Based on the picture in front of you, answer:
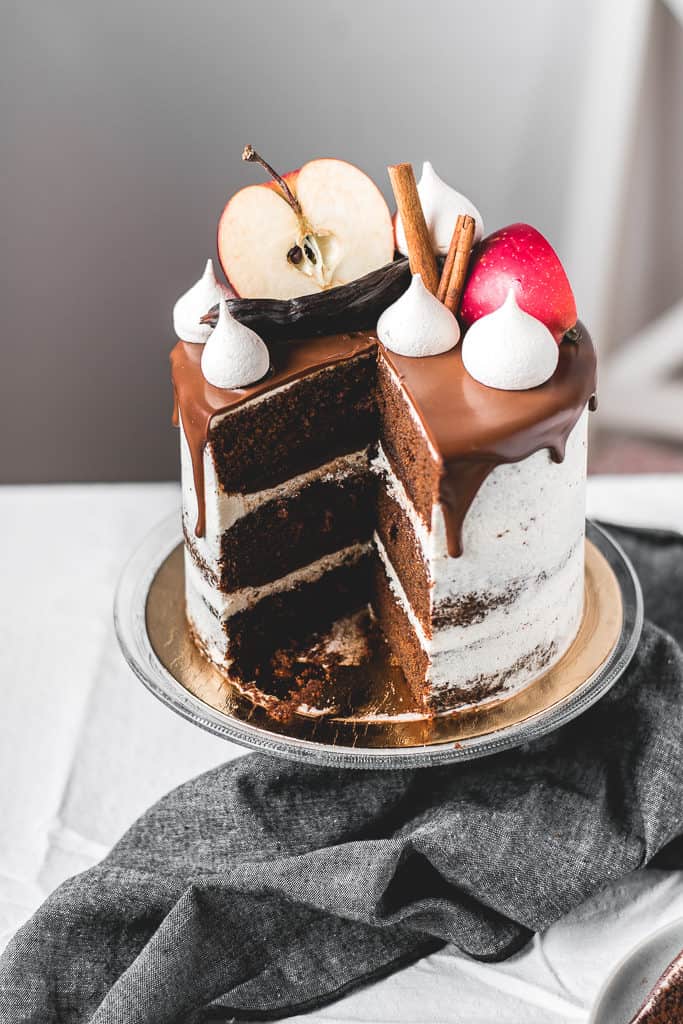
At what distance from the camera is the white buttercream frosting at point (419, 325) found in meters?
1.73

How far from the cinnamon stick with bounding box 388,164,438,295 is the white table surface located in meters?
0.89

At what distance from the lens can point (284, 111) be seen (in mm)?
2830

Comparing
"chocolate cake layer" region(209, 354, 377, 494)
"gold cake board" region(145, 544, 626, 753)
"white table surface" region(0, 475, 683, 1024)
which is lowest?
"white table surface" region(0, 475, 683, 1024)

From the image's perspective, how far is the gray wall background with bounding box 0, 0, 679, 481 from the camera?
107 inches

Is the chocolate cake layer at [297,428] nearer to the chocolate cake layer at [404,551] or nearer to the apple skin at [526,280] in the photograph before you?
the chocolate cake layer at [404,551]

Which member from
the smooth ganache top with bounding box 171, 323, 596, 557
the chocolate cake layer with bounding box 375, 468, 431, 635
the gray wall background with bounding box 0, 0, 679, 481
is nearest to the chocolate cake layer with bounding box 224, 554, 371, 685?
the chocolate cake layer with bounding box 375, 468, 431, 635

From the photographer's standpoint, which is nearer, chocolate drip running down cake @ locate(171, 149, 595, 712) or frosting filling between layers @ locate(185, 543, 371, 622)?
chocolate drip running down cake @ locate(171, 149, 595, 712)

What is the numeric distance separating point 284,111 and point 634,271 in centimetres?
126

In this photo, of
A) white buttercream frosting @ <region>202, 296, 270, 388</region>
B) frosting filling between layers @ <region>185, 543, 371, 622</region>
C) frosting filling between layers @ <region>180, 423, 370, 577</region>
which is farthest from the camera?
frosting filling between layers @ <region>185, 543, 371, 622</region>

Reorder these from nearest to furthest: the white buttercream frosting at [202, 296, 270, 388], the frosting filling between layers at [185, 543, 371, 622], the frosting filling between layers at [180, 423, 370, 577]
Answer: the white buttercream frosting at [202, 296, 270, 388]
the frosting filling between layers at [180, 423, 370, 577]
the frosting filling between layers at [185, 543, 371, 622]

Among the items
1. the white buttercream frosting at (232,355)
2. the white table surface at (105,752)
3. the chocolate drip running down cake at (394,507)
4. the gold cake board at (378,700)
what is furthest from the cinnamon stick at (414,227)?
the white table surface at (105,752)

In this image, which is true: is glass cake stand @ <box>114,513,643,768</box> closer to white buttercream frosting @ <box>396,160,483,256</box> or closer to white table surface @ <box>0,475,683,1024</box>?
white table surface @ <box>0,475,683,1024</box>

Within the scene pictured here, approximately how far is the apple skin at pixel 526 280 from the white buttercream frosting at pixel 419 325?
7 centimetres

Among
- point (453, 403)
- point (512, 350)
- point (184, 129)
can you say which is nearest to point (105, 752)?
A: point (453, 403)
